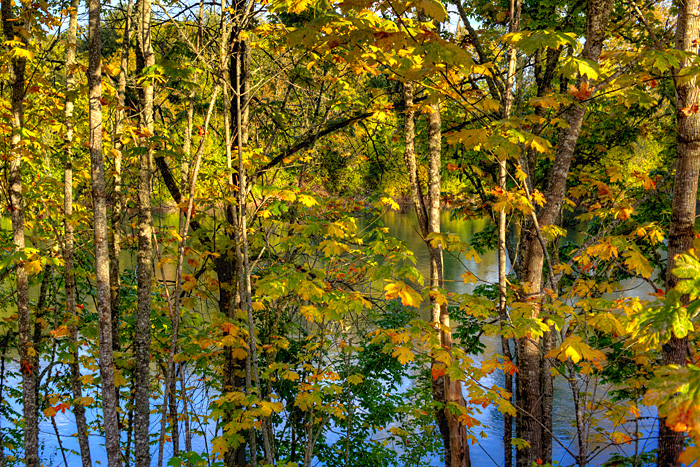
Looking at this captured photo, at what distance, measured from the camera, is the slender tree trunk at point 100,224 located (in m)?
4.05

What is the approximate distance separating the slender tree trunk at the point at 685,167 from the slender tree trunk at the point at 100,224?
4778 mm

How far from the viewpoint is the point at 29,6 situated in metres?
5.00

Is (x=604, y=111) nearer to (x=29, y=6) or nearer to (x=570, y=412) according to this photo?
(x=570, y=412)

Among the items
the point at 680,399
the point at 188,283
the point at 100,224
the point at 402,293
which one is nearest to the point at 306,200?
the point at 402,293

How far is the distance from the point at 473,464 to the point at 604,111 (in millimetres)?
8607

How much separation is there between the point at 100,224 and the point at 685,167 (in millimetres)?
5047

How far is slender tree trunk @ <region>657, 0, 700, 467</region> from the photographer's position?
11.9ft

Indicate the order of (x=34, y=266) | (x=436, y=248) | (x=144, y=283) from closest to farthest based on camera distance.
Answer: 1. (x=34, y=266)
2. (x=144, y=283)
3. (x=436, y=248)

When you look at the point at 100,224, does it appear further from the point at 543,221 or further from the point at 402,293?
the point at 543,221

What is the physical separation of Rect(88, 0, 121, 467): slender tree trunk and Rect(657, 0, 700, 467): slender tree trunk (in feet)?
15.7

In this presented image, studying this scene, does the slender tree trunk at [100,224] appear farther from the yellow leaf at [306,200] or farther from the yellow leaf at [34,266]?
the yellow leaf at [306,200]

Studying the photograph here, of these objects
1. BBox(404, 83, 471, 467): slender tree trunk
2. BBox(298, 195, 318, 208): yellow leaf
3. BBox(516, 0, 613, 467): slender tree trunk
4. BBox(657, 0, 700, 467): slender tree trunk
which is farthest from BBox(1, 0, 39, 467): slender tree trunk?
BBox(657, 0, 700, 467): slender tree trunk

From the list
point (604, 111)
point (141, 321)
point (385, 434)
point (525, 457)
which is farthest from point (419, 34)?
point (385, 434)

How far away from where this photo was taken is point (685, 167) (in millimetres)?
3725
